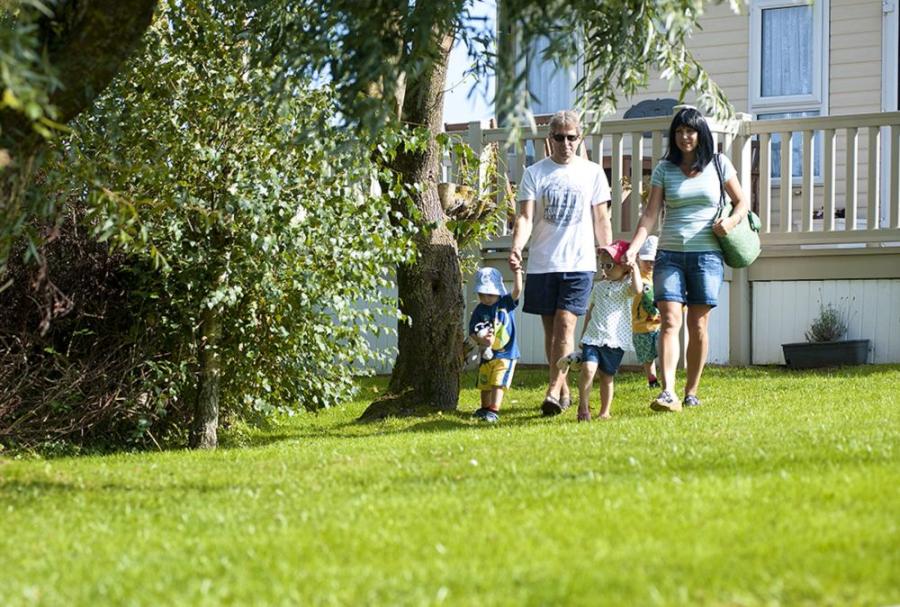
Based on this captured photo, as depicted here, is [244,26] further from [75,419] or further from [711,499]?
[711,499]

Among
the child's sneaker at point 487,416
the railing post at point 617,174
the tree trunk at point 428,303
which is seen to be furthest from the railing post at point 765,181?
the child's sneaker at point 487,416

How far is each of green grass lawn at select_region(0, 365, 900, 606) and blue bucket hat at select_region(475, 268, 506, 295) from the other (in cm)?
157

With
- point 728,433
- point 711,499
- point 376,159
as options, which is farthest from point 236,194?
point 711,499

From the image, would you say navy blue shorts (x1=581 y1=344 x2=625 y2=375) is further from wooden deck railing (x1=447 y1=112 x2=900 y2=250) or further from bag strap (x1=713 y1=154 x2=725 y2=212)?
wooden deck railing (x1=447 y1=112 x2=900 y2=250)

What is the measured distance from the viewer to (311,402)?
8.92 metres

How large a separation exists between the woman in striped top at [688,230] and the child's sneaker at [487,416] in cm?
101

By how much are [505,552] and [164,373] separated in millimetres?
4537

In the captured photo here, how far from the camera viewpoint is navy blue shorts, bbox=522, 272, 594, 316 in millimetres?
8273

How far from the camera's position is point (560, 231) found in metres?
8.30

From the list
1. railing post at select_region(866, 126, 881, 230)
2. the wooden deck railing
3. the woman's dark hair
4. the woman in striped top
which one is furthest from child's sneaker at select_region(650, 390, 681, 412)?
railing post at select_region(866, 126, 881, 230)

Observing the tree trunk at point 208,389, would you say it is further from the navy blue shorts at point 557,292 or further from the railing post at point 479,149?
the railing post at point 479,149

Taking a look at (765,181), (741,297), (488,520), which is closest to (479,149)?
(765,181)

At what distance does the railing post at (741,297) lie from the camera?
11.1m

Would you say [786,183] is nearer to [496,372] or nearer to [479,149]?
[479,149]
